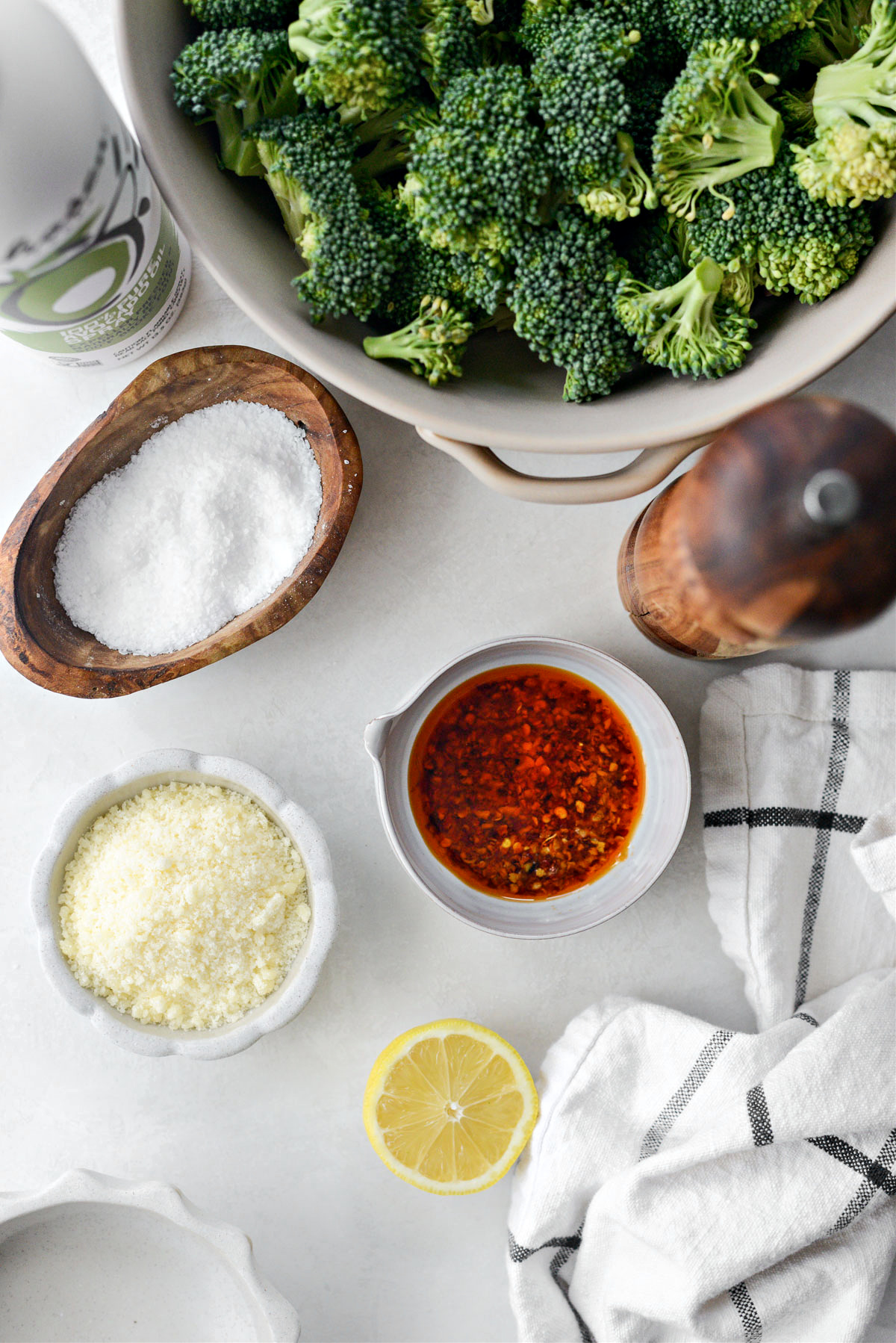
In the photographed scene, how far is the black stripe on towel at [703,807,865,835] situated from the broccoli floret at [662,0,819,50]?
877mm

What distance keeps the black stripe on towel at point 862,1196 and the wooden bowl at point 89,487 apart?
1009mm

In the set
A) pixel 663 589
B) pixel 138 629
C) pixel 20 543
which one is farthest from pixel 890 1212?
pixel 20 543

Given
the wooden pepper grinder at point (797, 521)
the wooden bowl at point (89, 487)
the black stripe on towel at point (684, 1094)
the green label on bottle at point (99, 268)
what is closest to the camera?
the wooden pepper grinder at point (797, 521)

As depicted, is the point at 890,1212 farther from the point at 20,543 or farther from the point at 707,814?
the point at 20,543

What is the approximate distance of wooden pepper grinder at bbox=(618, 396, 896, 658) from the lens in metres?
0.85

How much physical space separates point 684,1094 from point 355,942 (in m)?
0.48

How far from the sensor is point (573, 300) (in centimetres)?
98

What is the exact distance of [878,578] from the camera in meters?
0.87

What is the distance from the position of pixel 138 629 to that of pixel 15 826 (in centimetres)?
34

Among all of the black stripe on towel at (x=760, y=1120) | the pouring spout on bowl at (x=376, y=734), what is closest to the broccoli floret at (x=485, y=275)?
the pouring spout on bowl at (x=376, y=734)

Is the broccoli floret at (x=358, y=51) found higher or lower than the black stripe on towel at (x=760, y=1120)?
higher

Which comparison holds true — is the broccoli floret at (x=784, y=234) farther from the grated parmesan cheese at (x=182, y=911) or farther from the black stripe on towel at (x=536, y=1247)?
the black stripe on towel at (x=536, y=1247)

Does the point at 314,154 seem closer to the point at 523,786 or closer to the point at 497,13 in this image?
the point at 497,13

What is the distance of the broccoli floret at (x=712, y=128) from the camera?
875 millimetres
